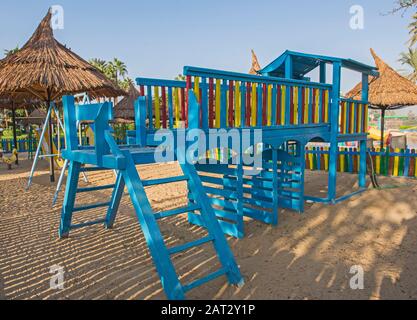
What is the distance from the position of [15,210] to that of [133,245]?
3.28m

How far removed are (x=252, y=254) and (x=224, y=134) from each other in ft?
5.48

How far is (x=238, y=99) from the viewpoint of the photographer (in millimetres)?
4543

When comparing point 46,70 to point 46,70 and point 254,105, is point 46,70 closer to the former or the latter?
point 46,70

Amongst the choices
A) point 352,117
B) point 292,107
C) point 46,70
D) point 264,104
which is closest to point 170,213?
point 264,104

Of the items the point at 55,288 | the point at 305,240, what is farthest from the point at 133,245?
the point at 305,240

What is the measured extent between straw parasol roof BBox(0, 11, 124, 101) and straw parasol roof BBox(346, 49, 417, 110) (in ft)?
31.8

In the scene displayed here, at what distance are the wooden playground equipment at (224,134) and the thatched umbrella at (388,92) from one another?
5357 millimetres

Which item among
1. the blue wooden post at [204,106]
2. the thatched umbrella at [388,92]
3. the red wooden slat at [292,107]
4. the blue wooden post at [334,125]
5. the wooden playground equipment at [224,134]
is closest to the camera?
the wooden playground equipment at [224,134]

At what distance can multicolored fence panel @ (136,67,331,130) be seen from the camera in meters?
4.15

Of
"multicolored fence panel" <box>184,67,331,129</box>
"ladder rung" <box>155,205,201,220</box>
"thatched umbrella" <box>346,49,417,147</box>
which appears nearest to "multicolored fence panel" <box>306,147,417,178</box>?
"thatched umbrella" <box>346,49,417,147</box>

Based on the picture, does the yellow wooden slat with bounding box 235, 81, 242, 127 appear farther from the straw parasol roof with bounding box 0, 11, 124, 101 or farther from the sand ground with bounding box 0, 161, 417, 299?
the straw parasol roof with bounding box 0, 11, 124, 101

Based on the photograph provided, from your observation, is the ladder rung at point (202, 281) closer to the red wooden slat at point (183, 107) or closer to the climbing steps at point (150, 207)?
the climbing steps at point (150, 207)

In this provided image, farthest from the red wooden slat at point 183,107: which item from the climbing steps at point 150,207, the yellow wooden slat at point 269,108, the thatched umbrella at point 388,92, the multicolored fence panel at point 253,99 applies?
the thatched umbrella at point 388,92

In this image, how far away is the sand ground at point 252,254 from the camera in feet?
10.8
